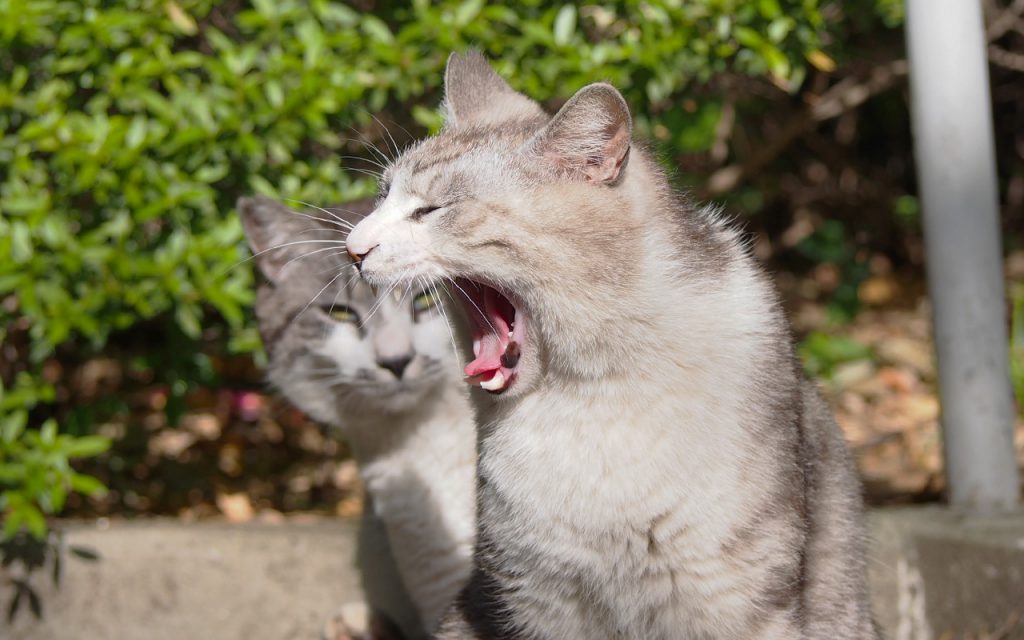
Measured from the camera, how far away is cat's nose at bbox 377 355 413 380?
9.01ft

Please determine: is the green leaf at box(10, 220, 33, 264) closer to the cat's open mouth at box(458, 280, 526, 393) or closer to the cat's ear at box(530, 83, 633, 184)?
the cat's open mouth at box(458, 280, 526, 393)

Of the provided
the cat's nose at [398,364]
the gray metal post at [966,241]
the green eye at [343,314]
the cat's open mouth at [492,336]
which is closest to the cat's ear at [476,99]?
the cat's open mouth at [492,336]

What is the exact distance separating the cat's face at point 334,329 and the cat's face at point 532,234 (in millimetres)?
633

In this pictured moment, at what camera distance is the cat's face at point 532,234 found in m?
1.93

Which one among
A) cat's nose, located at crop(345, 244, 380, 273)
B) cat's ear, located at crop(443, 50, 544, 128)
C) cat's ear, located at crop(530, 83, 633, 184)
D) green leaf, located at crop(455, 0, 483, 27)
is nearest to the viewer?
cat's ear, located at crop(530, 83, 633, 184)

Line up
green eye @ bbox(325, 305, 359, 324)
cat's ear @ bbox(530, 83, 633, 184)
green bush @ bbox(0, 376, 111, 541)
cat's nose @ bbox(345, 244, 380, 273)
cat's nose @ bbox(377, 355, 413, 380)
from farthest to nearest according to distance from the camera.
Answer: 1. green bush @ bbox(0, 376, 111, 541)
2. green eye @ bbox(325, 305, 359, 324)
3. cat's nose @ bbox(377, 355, 413, 380)
4. cat's nose @ bbox(345, 244, 380, 273)
5. cat's ear @ bbox(530, 83, 633, 184)

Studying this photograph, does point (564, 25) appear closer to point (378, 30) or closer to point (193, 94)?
point (378, 30)

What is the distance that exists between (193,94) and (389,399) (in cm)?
115

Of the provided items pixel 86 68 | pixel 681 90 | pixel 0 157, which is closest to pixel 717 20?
pixel 681 90

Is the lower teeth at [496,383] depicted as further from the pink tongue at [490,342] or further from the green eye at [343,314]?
the green eye at [343,314]

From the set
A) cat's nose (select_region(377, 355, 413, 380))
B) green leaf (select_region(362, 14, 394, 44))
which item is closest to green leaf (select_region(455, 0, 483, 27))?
green leaf (select_region(362, 14, 394, 44))

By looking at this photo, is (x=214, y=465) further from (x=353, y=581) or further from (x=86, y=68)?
(x=86, y=68)

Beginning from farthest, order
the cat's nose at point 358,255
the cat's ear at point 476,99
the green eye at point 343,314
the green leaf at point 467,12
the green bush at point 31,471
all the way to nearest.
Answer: the green leaf at point 467,12 → the green bush at point 31,471 → the green eye at point 343,314 → the cat's ear at point 476,99 → the cat's nose at point 358,255

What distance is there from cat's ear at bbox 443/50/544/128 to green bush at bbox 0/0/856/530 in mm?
829
